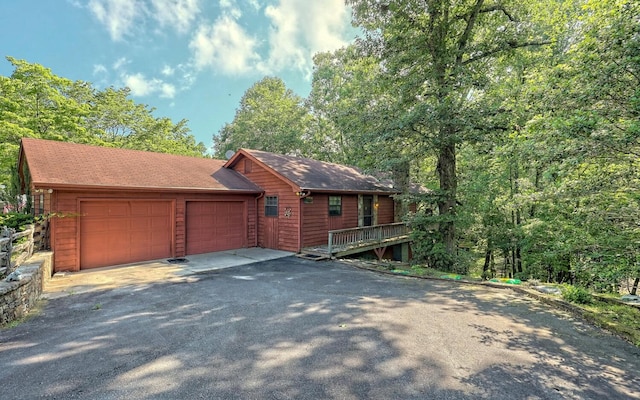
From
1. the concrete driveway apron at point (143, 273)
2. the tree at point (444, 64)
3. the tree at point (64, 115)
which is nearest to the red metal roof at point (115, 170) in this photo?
the concrete driveway apron at point (143, 273)

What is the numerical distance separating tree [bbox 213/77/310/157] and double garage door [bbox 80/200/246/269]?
14.7 m

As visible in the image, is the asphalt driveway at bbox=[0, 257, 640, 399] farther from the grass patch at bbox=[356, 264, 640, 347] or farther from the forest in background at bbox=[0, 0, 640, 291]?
the forest in background at bbox=[0, 0, 640, 291]

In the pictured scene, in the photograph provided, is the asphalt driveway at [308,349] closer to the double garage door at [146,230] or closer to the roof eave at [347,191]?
the double garage door at [146,230]

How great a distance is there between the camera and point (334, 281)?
7.70m

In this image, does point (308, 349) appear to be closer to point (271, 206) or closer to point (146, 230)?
point (146, 230)

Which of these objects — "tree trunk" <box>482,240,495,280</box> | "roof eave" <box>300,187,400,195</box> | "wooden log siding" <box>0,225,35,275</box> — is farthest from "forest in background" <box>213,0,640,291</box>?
"wooden log siding" <box>0,225,35,275</box>

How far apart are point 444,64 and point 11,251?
1340cm

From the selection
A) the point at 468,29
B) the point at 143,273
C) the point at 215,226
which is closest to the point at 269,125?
the point at 215,226

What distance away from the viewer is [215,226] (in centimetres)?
1177

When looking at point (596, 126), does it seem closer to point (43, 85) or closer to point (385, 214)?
point (385, 214)

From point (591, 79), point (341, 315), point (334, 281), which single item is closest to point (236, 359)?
point (341, 315)

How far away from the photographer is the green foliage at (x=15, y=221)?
7.95m

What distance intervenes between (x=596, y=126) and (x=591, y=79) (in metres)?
0.82

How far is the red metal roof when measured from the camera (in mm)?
8174
